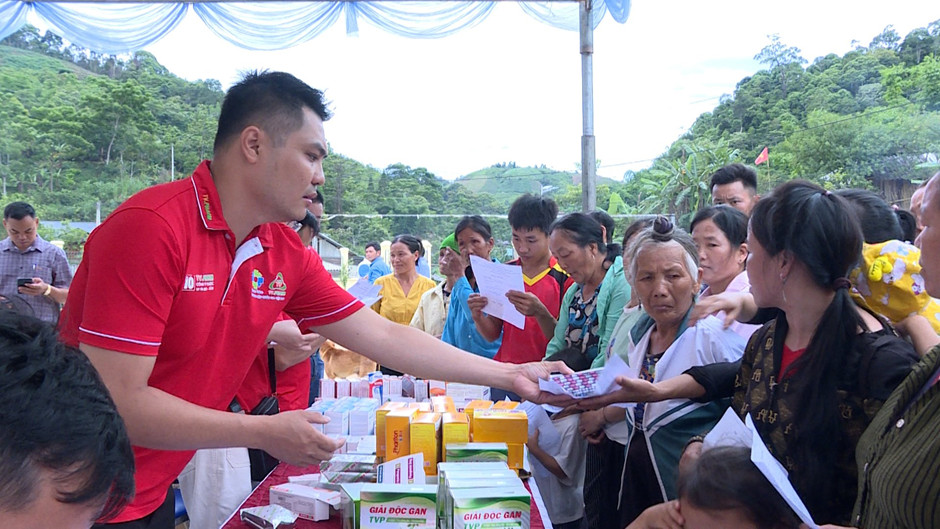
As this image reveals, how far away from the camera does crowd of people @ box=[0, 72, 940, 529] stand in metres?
0.73

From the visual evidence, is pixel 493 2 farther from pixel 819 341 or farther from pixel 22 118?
pixel 22 118

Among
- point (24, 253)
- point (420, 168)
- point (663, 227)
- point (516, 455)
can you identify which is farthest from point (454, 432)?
point (420, 168)

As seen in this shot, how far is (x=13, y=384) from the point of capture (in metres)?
0.62

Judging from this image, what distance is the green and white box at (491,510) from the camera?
58.7 inches

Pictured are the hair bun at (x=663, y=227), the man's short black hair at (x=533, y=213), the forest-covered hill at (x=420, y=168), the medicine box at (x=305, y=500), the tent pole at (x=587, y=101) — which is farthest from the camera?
the forest-covered hill at (x=420, y=168)

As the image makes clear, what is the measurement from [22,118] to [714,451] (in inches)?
628

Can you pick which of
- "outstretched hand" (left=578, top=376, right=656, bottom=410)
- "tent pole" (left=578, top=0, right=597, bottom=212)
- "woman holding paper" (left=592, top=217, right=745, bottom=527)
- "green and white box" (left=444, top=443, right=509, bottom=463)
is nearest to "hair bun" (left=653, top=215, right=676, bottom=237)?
"woman holding paper" (left=592, top=217, right=745, bottom=527)

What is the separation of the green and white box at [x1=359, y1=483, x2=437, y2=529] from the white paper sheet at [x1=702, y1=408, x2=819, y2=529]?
68 cm

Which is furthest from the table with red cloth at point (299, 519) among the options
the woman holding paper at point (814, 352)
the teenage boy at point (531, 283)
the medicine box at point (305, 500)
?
the teenage boy at point (531, 283)

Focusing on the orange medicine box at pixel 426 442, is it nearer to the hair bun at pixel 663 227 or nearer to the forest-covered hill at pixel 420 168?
the hair bun at pixel 663 227

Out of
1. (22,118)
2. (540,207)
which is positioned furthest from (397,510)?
(22,118)

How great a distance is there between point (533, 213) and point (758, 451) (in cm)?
285

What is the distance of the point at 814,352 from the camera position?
1.57 meters

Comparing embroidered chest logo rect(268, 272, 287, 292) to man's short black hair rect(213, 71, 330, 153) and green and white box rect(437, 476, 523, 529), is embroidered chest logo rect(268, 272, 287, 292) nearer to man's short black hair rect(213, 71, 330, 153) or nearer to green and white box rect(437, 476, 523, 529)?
man's short black hair rect(213, 71, 330, 153)
